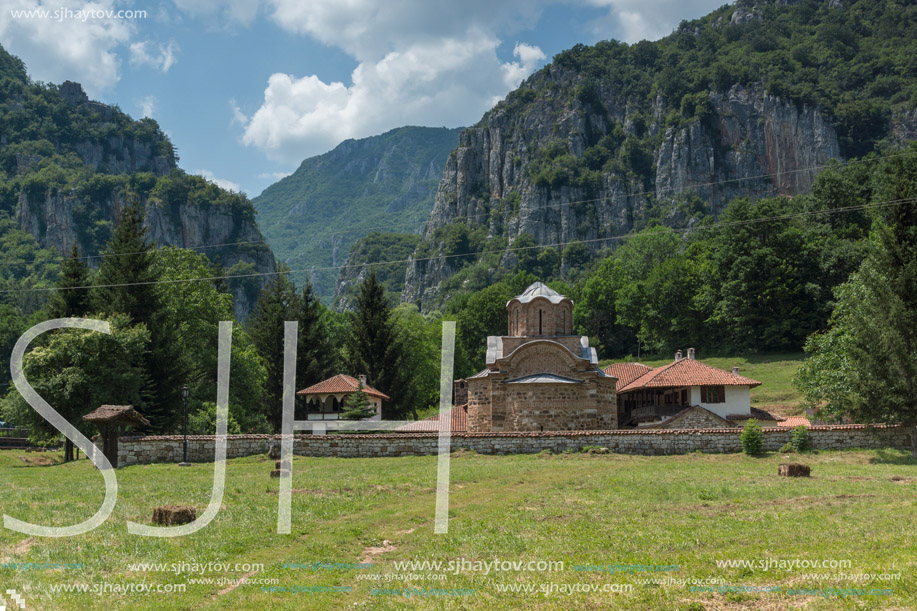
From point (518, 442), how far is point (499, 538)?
15.5m

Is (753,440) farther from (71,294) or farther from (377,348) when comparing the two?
(71,294)

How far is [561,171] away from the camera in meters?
144

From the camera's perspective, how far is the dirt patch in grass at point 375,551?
1049cm

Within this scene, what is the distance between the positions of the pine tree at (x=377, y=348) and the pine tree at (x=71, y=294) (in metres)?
17.9

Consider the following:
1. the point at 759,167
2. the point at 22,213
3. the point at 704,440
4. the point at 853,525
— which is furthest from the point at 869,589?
the point at 22,213

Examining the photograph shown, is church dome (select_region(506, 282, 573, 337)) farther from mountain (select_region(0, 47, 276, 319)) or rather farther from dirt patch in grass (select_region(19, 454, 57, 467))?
mountain (select_region(0, 47, 276, 319))

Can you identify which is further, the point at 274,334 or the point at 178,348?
the point at 274,334

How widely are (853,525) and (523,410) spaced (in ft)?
69.5

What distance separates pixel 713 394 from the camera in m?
35.8

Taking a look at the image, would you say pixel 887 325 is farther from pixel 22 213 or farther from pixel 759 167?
pixel 22 213

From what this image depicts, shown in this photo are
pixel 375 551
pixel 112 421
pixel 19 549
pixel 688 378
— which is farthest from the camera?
pixel 688 378

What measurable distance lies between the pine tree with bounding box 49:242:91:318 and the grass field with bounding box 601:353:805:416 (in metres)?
36.1

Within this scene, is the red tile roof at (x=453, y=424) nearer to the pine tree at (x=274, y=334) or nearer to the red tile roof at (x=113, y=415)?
the pine tree at (x=274, y=334)

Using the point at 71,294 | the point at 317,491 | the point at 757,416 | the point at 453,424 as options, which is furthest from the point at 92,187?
the point at 317,491
